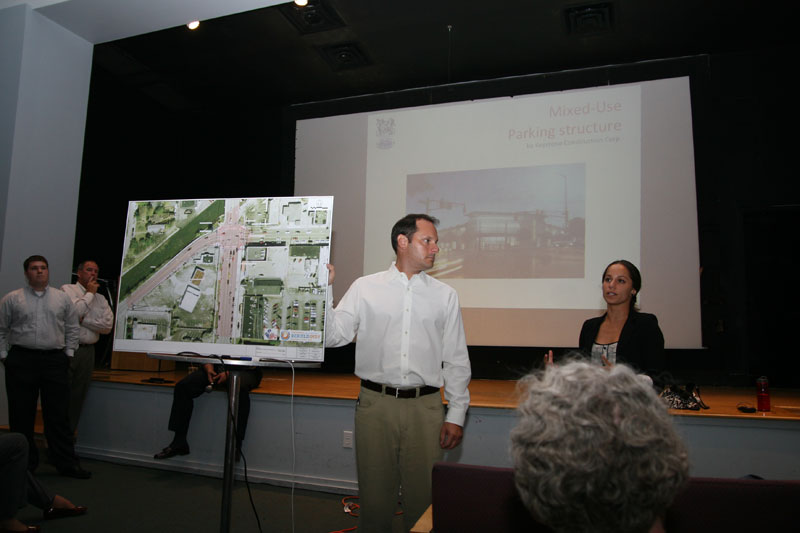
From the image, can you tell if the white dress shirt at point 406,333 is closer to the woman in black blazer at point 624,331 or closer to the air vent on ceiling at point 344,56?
the woman in black blazer at point 624,331

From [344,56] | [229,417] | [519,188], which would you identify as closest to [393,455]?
[229,417]

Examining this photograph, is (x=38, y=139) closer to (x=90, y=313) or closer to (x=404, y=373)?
(x=90, y=313)

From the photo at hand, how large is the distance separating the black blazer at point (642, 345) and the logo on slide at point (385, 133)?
3.39 m

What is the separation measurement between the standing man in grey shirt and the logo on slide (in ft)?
10.1

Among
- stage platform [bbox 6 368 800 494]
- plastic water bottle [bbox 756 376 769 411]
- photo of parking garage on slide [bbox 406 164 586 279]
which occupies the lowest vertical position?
stage platform [bbox 6 368 800 494]

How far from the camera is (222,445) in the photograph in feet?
12.4

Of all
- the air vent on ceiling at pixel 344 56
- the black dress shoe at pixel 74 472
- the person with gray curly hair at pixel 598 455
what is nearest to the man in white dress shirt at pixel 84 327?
the black dress shoe at pixel 74 472

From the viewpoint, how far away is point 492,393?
13.8ft

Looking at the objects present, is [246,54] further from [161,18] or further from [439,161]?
[439,161]

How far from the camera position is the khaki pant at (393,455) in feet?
6.95

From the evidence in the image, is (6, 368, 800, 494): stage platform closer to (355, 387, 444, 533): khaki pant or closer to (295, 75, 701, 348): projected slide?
(355, 387, 444, 533): khaki pant

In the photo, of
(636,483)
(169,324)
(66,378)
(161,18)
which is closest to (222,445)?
(66,378)

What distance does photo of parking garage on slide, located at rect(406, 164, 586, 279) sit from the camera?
467 cm

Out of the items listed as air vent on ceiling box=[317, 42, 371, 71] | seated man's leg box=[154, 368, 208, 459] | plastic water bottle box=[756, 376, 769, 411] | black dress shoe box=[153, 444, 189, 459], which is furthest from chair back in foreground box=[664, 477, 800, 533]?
air vent on ceiling box=[317, 42, 371, 71]
